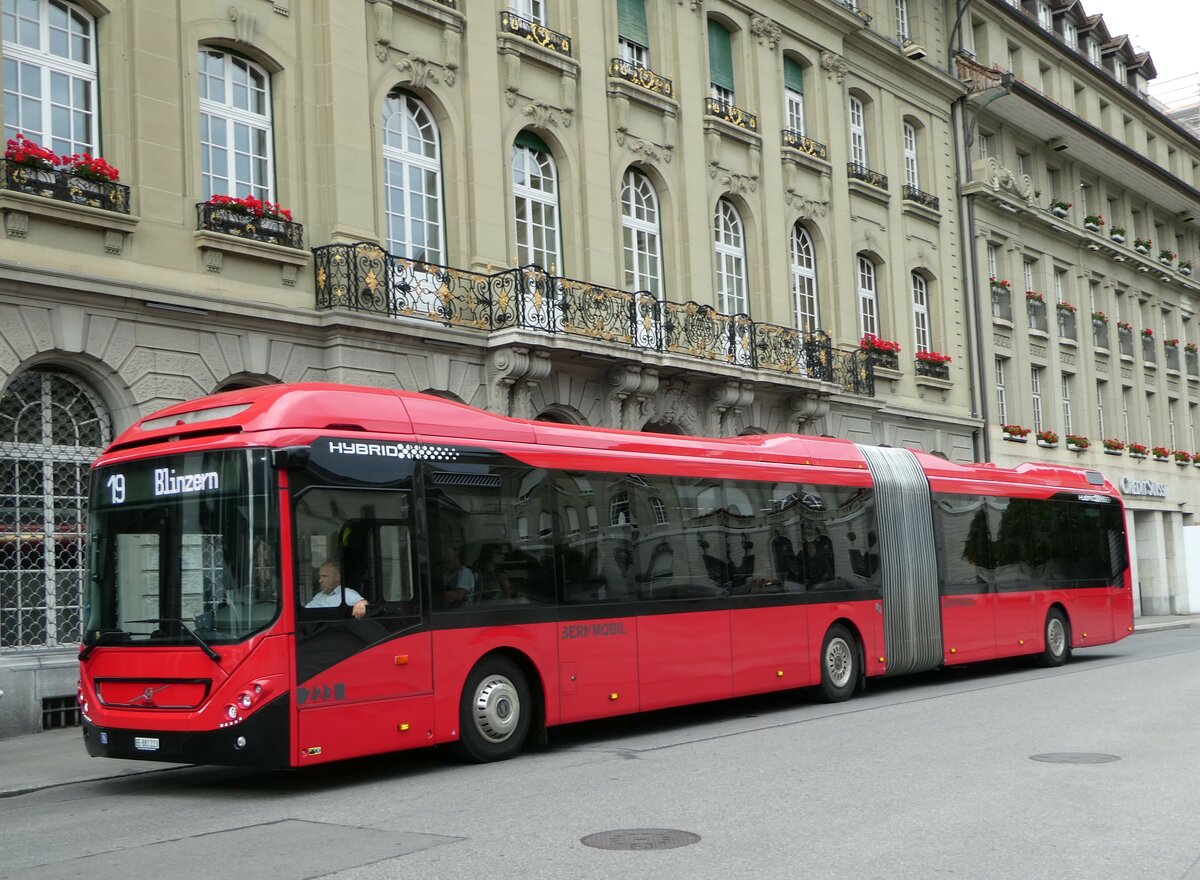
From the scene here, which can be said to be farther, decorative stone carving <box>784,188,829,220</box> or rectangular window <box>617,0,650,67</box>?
decorative stone carving <box>784,188,829,220</box>

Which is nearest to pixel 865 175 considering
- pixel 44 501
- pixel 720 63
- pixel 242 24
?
pixel 720 63

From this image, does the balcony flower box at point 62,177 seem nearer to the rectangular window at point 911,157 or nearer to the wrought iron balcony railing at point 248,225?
the wrought iron balcony railing at point 248,225

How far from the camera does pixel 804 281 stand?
2909 cm

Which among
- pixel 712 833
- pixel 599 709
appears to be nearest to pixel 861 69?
pixel 599 709

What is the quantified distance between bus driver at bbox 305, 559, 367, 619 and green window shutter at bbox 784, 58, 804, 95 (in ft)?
68.7

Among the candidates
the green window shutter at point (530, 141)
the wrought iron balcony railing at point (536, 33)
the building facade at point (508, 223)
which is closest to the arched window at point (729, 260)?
the building facade at point (508, 223)

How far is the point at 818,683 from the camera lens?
54.0 feet

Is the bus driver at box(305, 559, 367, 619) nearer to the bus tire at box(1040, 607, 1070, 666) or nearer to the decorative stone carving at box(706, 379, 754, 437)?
the bus tire at box(1040, 607, 1070, 666)

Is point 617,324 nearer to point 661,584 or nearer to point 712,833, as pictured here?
point 661,584

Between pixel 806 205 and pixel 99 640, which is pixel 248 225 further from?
pixel 806 205

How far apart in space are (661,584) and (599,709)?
156 centimetres

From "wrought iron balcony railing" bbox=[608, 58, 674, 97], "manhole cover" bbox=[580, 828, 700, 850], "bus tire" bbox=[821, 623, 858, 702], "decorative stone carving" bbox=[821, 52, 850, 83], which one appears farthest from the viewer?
"decorative stone carving" bbox=[821, 52, 850, 83]

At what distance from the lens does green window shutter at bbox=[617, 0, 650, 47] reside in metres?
24.7

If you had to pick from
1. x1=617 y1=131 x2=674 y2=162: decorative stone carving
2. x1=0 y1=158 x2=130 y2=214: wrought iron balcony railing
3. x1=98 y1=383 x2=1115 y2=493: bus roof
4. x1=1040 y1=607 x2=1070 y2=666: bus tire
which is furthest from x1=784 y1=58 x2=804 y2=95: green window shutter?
x1=0 y1=158 x2=130 y2=214: wrought iron balcony railing
